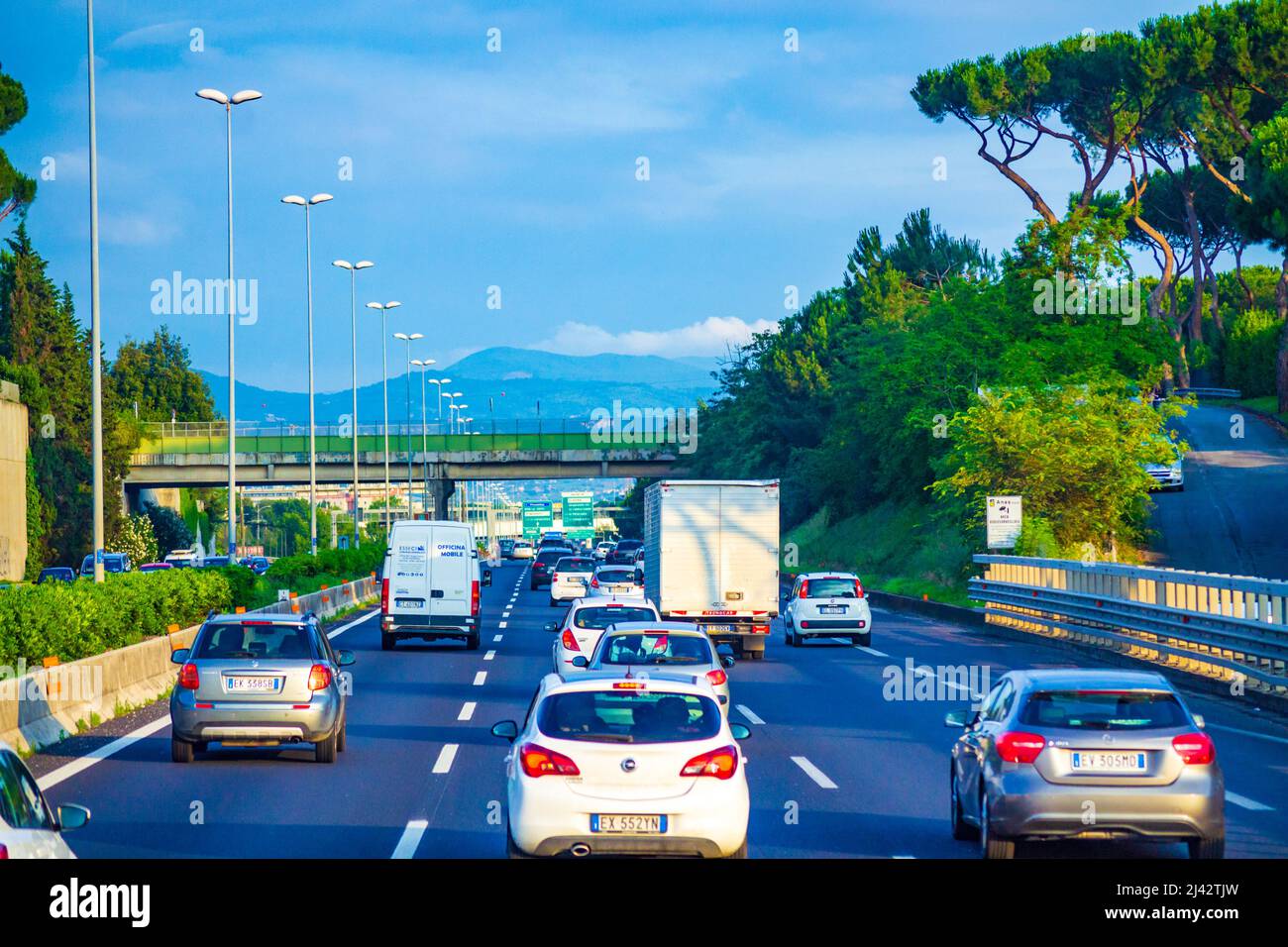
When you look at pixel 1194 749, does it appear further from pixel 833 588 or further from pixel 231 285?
pixel 231 285

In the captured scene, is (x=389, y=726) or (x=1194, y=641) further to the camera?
(x=1194, y=641)

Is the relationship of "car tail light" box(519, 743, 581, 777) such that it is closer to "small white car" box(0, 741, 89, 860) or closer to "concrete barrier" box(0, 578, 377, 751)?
"small white car" box(0, 741, 89, 860)

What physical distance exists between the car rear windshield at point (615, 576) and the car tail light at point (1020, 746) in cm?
3010

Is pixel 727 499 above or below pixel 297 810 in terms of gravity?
above

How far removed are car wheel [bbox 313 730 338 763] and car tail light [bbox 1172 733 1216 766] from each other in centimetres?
913

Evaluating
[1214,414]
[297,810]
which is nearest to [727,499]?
[297,810]

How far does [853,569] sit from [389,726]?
54.5 meters

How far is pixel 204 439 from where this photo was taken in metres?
92.1

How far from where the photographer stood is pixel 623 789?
10.4 m

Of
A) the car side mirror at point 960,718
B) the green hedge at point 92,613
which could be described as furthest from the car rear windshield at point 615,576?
the car side mirror at point 960,718

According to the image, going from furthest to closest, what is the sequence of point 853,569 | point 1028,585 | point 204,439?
point 204,439, point 853,569, point 1028,585

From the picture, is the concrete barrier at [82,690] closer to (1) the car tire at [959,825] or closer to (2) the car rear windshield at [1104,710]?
(1) the car tire at [959,825]
